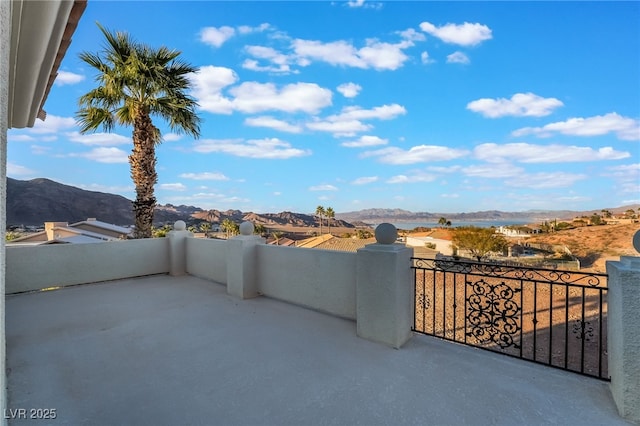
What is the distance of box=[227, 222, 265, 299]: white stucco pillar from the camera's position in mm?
5566

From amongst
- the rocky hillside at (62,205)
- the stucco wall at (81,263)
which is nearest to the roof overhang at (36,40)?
the stucco wall at (81,263)

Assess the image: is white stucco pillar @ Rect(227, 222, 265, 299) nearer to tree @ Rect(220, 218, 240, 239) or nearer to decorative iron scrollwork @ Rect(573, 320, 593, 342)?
decorative iron scrollwork @ Rect(573, 320, 593, 342)

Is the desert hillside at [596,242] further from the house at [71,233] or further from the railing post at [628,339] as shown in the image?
the house at [71,233]

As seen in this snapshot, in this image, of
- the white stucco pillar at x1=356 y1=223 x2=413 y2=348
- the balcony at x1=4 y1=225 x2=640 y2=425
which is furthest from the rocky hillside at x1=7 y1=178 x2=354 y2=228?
the white stucco pillar at x1=356 y1=223 x2=413 y2=348

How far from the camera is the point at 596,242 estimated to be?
35.4 meters

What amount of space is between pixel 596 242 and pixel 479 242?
1447cm

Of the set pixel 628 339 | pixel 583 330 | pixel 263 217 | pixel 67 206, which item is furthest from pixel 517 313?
pixel 67 206

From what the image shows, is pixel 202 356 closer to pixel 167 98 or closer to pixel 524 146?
pixel 167 98

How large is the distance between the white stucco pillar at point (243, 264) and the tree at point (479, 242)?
33.3 meters

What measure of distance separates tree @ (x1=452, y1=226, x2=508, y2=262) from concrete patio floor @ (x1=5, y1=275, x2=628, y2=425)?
112 ft

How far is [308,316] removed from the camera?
4.55 m

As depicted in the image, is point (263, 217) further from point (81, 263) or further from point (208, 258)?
point (81, 263)

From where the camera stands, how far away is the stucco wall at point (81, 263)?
5.99m

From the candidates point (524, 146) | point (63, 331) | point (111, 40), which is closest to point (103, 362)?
point (63, 331)
